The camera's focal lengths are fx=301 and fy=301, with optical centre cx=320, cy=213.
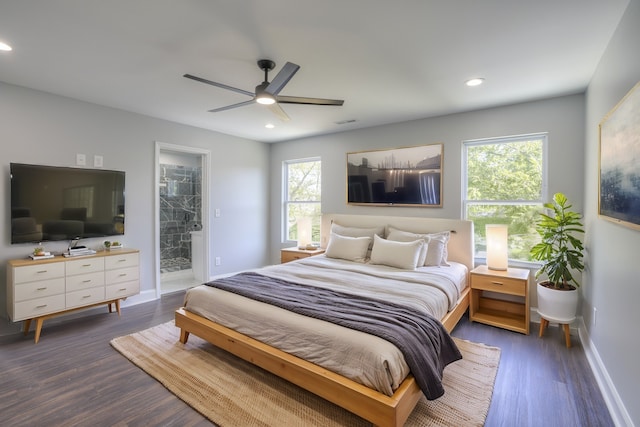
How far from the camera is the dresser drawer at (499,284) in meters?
3.09

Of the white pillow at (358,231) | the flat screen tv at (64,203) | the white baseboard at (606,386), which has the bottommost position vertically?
the white baseboard at (606,386)

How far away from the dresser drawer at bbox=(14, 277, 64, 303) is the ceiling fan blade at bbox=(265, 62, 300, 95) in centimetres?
289

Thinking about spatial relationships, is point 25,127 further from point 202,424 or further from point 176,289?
point 202,424

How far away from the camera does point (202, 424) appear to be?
73.7 inches

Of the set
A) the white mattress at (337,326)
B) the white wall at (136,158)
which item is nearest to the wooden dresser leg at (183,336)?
the white mattress at (337,326)

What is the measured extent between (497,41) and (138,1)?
94.5 inches

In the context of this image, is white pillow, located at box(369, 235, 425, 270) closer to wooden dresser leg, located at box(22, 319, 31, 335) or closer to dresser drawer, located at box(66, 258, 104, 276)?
dresser drawer, located at box(66, 258, 104, 276)

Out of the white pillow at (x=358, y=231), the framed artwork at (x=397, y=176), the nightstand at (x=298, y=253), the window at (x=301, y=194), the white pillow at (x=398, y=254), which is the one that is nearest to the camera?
the white pillow at (x=398, y=254)

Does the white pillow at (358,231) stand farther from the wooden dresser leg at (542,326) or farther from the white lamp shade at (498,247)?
the wooden dresser leg at (542,326)

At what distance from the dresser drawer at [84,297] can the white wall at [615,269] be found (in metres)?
4.50

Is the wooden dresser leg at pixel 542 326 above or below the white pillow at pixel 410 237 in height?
below

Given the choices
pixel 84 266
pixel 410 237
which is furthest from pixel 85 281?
pixel 410 237

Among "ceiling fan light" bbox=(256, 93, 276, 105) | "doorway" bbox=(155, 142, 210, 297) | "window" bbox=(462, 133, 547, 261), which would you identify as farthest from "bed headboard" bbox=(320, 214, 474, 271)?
"doorway" bbox=(155, 142, 210, 297)

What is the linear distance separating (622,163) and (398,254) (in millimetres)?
2013
